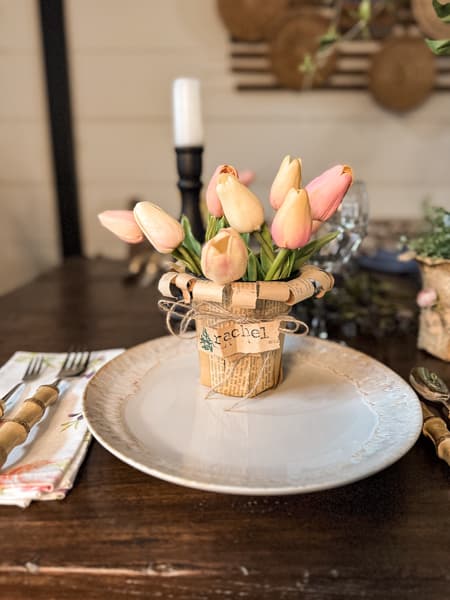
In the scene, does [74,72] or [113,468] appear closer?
[113,468]

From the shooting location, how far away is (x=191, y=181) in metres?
0.84

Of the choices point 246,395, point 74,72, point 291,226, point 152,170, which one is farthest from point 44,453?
point 74,72

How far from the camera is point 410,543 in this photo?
0.38m

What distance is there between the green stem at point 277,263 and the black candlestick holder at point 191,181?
380mm

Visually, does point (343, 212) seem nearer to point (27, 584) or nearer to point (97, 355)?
point (97, 355)

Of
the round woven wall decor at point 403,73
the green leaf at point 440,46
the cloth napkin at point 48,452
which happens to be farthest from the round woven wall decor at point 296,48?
the cloth napkin at point 48,452

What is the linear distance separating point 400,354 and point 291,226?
14.5 inches

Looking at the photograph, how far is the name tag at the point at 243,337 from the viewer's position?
50 centimetres

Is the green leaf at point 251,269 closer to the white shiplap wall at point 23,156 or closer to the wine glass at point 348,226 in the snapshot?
the wine glass at point 348,226

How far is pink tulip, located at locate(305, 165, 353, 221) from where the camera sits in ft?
1.55

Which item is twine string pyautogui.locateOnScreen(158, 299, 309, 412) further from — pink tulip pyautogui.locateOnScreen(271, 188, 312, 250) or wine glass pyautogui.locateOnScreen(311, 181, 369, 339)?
wine glass pyautogui.locateOnScreen(311, 181, 369, 339)

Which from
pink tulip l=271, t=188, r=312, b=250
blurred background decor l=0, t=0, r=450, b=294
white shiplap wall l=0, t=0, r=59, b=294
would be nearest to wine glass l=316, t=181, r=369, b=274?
pink tulip l=271, t=188, r=312, b=250

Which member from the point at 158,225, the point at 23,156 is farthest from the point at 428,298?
the point at 23,156

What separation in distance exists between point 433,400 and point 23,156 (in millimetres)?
1782
